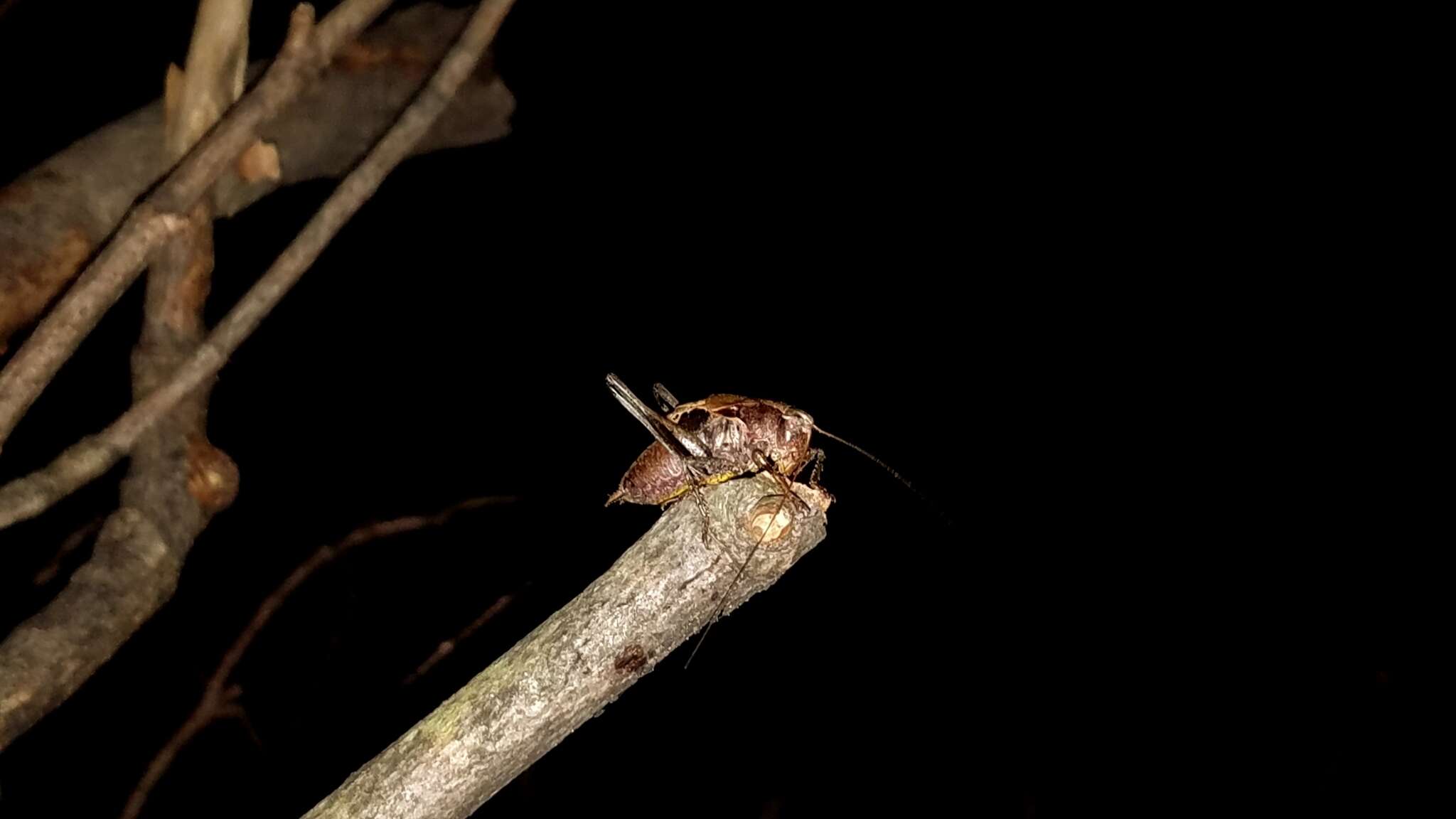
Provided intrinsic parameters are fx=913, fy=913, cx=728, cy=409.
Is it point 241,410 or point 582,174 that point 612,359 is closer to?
point 582,174

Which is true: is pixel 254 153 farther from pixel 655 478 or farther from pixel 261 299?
pixel 655 478

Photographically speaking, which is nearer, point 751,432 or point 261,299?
point 751,432

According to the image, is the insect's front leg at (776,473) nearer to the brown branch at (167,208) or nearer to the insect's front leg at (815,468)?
the insect's front leg at (815,468)

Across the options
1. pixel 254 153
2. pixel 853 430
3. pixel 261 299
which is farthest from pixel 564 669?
pixel 853 430

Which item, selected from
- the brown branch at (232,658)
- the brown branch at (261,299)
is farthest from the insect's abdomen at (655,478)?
the brown branch at (232,658)

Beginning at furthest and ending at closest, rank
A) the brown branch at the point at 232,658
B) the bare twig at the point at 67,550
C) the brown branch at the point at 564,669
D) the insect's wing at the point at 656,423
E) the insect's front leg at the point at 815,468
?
the brown branch at the point at 232,658 < the bare twig at the point at 67,550 < the insect's wing at the point at 656,423 < the insect's front leg at the point at 815,468 < the brown branch at the point at 564,669
